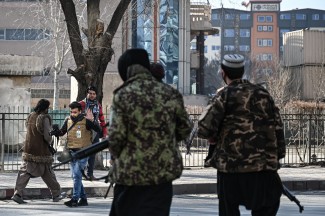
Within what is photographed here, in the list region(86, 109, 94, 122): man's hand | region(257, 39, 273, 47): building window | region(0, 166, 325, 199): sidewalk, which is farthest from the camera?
region(257, 39, 273, 47): building window

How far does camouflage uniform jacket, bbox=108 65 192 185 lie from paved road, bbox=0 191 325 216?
19.5 ft

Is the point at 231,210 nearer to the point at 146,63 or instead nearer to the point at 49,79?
the point at 146,63

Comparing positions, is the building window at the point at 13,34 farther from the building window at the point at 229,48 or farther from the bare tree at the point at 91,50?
the building window at the point at 229,48

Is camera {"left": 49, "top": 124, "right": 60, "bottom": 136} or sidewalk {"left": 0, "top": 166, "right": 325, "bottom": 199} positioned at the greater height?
camera {"left": 49, "top": 124, "right": 60, "bottom": 136}

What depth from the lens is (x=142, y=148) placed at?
257 inches

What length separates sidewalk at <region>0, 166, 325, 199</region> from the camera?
52.6ft

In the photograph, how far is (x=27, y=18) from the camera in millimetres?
60844

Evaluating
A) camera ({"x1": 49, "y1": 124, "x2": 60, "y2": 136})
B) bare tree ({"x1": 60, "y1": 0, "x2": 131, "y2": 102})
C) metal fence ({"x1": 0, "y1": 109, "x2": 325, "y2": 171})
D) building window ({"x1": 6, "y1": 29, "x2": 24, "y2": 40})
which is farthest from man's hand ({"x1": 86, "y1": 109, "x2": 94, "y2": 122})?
building window ({"x1": 6, "y1": 29, "x2": 24, "y2": 40})

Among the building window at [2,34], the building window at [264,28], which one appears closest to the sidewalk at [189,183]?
the building window at [2,34]

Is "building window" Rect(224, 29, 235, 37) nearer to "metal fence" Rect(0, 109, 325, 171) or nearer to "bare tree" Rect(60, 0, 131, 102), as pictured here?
"metal fence" Rect(0, 109, 325, 171)

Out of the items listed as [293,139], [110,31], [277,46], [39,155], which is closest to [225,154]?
[39,155]

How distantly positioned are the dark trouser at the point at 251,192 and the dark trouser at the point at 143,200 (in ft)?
3.22

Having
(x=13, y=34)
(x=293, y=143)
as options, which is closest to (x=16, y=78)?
(x=293, y=143)

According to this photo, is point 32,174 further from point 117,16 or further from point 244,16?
point 244,16
